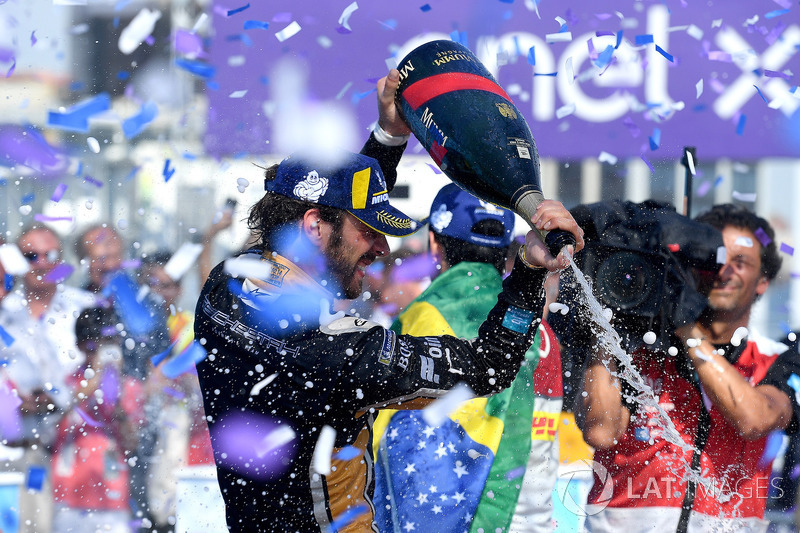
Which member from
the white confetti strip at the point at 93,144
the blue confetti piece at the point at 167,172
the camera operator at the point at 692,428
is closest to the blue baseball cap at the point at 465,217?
the camera operator at the point at 692,428

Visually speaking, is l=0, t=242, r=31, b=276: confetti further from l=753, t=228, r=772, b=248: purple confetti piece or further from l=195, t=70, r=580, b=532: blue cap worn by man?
l=753, t=228, r=772, b=248: purple confetti piece

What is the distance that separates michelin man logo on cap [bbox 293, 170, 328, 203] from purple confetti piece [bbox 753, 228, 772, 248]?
1.69 meters

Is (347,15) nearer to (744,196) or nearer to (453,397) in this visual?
(744,196)

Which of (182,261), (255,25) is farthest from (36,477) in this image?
(255,25)

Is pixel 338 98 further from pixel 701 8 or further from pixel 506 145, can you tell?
pixel 506 145

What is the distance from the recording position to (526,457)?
2428 millimetres

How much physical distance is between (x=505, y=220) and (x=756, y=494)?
116 cm

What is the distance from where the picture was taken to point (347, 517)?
195cm

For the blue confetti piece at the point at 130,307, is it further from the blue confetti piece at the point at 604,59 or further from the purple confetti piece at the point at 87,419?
the blue confetti piece at the point at 604,59

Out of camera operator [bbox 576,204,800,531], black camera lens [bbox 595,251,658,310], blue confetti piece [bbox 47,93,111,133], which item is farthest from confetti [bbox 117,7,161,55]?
camera operator [bbox 576,204,800,531]

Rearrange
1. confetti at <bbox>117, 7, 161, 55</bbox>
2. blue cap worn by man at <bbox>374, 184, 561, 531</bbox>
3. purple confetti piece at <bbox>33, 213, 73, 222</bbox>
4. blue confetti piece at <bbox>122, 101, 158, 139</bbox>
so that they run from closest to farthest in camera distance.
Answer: blue cap worn by man at <bbox>374, 184, 561, 531</bbox>, blue confetti piece at <bbox>122, 101, 158, 139</bbox>, purple confetti piece at <bbox>33, 213, 73, 222</bbox>, confetti at <bbox>117, 7, 161, 55</bbox>

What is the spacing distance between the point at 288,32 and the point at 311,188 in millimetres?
2120

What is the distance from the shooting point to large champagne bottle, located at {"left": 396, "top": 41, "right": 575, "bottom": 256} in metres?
1.73

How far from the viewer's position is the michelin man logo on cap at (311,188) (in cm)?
198
